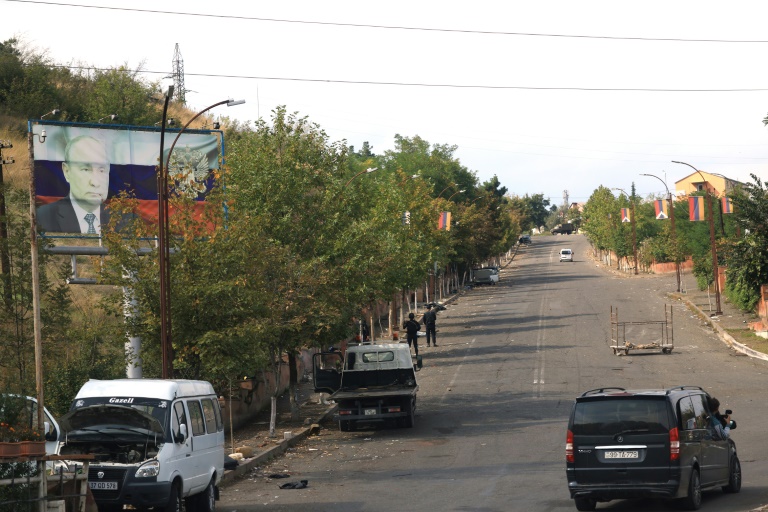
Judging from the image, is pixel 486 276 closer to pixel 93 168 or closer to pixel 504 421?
pixel 93 168

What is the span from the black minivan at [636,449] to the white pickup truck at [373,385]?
38.5ft

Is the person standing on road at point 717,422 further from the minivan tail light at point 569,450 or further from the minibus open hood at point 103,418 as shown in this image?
the minibus open hood at point 103,418

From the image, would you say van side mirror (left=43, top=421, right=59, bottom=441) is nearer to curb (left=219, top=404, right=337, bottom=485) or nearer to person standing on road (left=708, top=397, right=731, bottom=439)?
curb (left=219, top=404, right=337, bottom=485)

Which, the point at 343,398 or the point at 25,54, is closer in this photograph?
the point at 343,398


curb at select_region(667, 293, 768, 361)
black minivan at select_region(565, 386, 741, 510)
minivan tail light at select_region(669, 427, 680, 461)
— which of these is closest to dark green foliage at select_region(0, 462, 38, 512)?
black minivan at select_region(565, 386, 741, 510)

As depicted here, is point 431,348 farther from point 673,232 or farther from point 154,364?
point 673,232

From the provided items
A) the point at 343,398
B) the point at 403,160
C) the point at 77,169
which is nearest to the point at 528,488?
the point at 343,398

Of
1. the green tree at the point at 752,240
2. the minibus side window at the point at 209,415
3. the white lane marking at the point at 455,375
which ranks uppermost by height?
the green tree at the point at 752,240

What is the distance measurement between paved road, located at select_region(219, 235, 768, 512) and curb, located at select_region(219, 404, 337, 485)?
0.27 m

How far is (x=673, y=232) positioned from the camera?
74438mm

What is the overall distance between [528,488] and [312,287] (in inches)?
491

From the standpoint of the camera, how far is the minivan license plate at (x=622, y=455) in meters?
14.7

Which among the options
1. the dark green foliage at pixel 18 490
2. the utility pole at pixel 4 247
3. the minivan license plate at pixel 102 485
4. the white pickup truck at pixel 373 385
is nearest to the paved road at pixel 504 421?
the white pickup truck at pixel 373 385

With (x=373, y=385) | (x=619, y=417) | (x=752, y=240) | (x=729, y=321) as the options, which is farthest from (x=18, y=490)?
(x=729, y=321)
